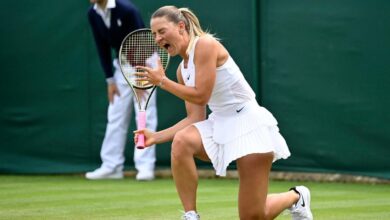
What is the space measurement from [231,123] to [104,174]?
4.32m

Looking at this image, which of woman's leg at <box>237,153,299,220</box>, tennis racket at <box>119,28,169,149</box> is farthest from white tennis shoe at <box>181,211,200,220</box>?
tennis racket at <box>119,28,169,149</box>

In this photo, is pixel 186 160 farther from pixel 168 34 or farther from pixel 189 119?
pixel 168 34

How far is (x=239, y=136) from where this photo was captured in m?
5.28

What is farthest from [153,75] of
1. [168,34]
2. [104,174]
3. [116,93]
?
[104,174]

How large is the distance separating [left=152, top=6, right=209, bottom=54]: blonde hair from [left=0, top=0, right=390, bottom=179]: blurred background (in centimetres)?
365

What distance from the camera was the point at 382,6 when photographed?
859 centimetres

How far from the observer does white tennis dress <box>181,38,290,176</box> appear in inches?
208

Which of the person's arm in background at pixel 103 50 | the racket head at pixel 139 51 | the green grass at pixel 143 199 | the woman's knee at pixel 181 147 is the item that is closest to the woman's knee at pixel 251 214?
the woman's knee at pixel 181 147

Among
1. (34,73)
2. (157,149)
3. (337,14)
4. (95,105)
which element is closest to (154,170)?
Answer: (157,149)

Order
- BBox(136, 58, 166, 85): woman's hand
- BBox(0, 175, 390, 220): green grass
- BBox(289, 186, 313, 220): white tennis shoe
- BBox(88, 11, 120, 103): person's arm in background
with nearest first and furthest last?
1. BBox(136, 58, 166, 85): woman's hand
2. BBox(289, 186, 313, 220): white tennis shoe
3. BBox(0, 175, 390, 220): green grass
4. BBox(88, 11, 120, 103): person's arm in background

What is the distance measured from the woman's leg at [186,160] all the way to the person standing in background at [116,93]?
11.6 feet

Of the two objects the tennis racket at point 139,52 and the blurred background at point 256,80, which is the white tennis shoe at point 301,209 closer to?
the tennis racket at point 139,52

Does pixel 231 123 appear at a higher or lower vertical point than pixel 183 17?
lower

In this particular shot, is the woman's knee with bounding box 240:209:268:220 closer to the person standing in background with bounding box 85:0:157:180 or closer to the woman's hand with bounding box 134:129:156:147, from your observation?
the woman's hand with bounding box 134:129:156:147
